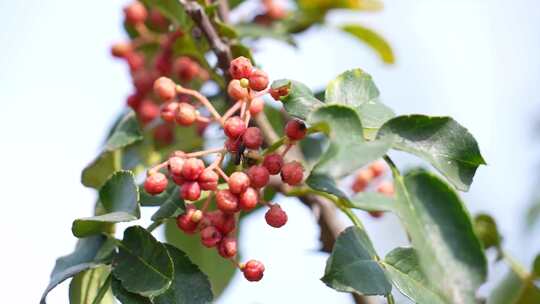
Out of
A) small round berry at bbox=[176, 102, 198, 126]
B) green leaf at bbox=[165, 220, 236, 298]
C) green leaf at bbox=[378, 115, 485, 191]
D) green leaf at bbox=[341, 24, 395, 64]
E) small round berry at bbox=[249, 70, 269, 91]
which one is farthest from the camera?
green leaf at bbox=[341, 24, 395, 64]

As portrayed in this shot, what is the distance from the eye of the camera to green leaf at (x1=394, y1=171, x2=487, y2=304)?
0.77 metres

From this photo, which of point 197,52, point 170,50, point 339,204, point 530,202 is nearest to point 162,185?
point 339,204

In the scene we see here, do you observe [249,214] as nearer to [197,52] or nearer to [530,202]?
[197,52]

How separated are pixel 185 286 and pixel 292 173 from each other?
7.3 inches

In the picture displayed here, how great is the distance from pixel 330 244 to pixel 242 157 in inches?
14.9

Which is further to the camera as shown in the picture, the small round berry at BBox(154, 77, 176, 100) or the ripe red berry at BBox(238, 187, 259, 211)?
the small round berry at BBox(154, 77, 176, 100)

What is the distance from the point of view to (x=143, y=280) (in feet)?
3.42

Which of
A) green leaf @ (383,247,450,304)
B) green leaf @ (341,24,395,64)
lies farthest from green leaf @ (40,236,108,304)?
green leaf @ (341,24,395,64)

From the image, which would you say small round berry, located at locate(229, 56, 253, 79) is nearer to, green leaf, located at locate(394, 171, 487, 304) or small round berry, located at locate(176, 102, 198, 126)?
small round berry, located at locate(176, 102, 198, 126)

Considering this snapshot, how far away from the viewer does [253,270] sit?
107 centimetres

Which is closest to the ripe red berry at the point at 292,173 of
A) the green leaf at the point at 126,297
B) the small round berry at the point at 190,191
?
the small round berry at the point at 190,191

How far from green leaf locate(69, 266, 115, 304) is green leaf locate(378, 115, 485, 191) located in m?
0.39

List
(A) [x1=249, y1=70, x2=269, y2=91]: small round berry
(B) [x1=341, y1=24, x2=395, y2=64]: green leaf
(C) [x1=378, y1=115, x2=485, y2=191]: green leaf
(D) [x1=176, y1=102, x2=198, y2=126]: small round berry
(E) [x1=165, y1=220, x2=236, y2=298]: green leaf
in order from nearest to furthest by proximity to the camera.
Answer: (C) [x1=378, y1=115, x2=485, y2=191]: green leaf < (A) [x1=249, y1=70, x2=269, y2=91]: small round berry < (D) [x1=176, y1=102, x2=198, y2=126]: small round berry < (E) [x1=165, y1=220, x2=236, y2=298]: green leaf < (B) [x1=341, y1=24, x2=395, y2=64]: green leaf

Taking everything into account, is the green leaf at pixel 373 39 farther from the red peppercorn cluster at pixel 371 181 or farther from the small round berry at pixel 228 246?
the small round berry at pixel 228 246
